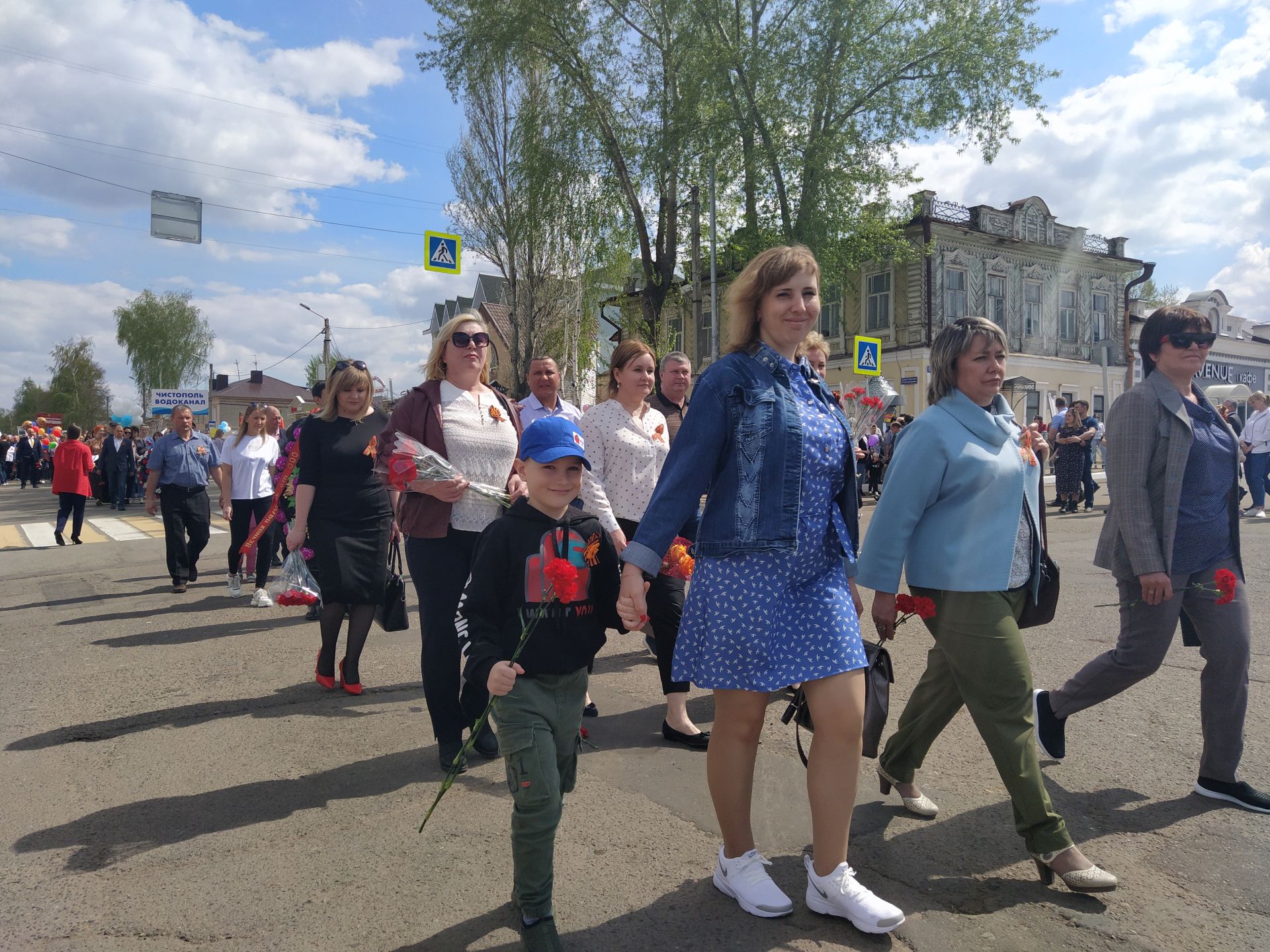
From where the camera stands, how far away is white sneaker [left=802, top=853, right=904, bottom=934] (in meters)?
2.59

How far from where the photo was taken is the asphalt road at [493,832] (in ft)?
8.97

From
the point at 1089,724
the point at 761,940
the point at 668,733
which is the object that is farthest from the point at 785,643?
the point at 1089,724

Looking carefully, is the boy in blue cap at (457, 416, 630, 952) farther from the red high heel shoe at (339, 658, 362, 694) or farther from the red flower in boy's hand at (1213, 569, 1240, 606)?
the red high heel shoe at (339, 658, 362, 694)

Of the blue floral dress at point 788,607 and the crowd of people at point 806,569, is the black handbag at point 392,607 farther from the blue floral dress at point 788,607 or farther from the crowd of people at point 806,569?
the blue floral dress at point 788,607

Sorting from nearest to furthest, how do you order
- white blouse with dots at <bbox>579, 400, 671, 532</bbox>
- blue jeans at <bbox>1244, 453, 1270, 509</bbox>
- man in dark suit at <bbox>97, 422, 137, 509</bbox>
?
white blouse with dots at <bbox>579, 400, 671, 532</bbox>
blue jeans at <bbox>1244, 453, 1270, 509</bbox>
man in dark suit at <bbox>97, 422, 137, 509</bbox>

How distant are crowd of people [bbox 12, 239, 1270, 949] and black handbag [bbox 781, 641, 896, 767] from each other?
109mm

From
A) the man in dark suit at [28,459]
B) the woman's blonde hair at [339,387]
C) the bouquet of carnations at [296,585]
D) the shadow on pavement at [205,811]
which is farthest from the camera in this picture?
the man in dark suit at [28,459]

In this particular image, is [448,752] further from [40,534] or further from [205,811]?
[40,534]

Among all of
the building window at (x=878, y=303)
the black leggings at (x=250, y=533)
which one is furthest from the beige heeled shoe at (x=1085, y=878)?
the building window at (x=878, y=303)

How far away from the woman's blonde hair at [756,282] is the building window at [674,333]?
1741 centimetres

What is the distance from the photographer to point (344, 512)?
17.2ft

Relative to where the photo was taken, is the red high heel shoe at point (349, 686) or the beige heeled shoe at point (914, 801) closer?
the beige heeled shoe at point (914, 801)

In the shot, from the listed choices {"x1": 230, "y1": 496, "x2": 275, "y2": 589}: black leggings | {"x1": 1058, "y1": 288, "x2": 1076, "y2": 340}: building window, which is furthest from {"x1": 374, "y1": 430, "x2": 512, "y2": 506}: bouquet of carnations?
{"x1": 1058, "y1": 288, "x2": 1076, "y2": 340}: building window

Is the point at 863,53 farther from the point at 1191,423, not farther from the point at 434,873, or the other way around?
the point at 434,873
